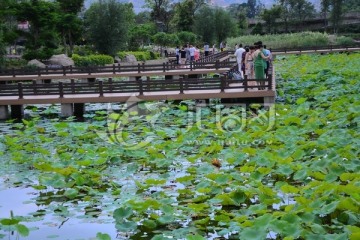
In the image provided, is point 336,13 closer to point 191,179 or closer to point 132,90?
point 132,90

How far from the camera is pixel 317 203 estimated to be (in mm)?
6398

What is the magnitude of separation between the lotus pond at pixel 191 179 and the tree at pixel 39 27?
78.3 feet

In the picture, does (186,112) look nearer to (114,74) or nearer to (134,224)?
(134,224)

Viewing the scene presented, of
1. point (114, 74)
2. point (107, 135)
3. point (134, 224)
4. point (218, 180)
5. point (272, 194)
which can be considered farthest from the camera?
point (114, 74)

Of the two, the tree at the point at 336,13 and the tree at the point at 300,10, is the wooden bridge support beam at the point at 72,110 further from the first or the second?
the tree at the point at 300,10

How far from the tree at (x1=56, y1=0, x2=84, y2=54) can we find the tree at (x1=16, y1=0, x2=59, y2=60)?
165 centimetres

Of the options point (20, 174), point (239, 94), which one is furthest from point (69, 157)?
point (239, 94)

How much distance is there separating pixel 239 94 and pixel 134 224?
34.4ft

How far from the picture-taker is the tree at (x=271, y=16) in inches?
2854

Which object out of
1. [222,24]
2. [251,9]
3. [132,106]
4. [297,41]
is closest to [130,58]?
[297,41]

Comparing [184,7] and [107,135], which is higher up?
[184,7]

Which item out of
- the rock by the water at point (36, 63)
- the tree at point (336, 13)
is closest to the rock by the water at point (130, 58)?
the rock by the water at point (36, 63)

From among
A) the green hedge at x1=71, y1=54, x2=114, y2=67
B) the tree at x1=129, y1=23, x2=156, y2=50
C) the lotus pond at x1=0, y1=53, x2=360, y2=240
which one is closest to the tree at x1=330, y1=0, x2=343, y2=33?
the tree at x1=129, y1=23, x2=156, y2=50

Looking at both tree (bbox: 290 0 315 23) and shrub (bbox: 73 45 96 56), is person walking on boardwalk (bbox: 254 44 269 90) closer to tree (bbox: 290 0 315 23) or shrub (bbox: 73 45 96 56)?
shrub (bbox: 73 45 96 56)
